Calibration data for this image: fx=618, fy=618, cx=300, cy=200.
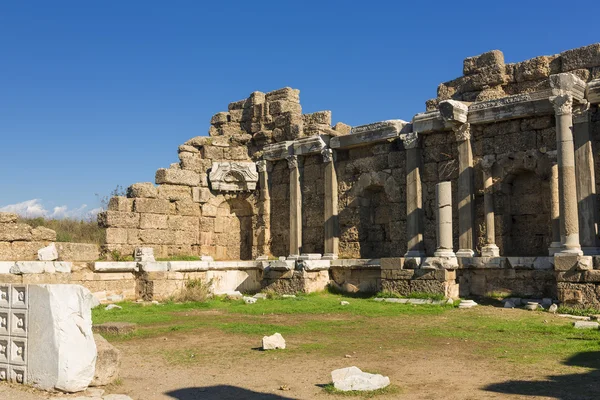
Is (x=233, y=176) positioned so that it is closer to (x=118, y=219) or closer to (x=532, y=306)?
(x=118, y=219)

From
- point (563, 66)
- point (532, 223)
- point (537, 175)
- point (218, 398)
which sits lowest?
point (218, 398)

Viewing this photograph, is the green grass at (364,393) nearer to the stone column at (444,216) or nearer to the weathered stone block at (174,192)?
the stone column at (444,216)

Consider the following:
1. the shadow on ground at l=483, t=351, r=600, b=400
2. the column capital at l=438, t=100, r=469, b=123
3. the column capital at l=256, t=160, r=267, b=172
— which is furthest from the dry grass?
the shadow on ground at l=483, t=351, r=600, b=400

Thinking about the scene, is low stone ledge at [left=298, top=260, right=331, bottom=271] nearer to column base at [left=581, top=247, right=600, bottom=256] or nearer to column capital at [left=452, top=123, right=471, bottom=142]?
column capital at [left=452, top=123, right=471, bottom=142]

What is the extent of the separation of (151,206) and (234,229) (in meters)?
3.32

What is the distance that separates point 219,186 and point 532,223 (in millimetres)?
9465

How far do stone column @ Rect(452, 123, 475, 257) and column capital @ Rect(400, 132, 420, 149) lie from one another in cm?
110

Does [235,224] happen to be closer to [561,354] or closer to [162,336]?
[162,336]

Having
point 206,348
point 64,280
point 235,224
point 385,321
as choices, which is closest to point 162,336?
point 206,348

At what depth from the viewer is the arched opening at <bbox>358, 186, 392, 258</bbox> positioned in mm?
17438

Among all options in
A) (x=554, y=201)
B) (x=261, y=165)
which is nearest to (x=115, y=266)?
(x=261, y=165)

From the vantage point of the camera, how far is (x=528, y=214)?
14844 millimetres

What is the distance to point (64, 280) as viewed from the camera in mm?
14047

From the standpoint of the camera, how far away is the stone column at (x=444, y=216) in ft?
47.6
